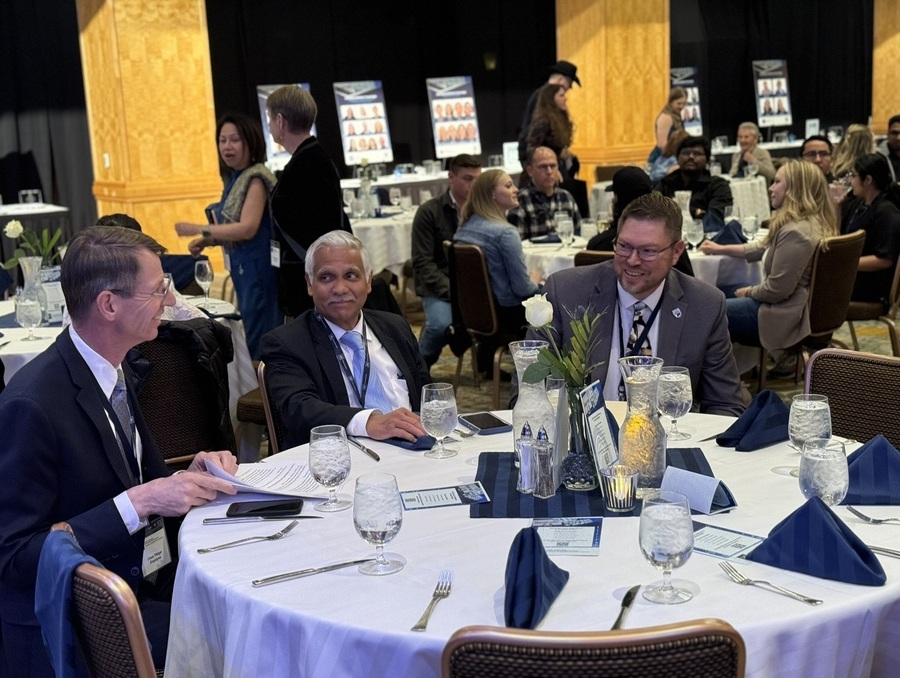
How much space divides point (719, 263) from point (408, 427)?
3.71 metres

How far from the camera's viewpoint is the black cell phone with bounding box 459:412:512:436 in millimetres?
2967

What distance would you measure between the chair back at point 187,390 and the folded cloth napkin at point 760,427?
182 cm

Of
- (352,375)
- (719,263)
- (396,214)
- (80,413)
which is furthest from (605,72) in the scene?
(80,413)

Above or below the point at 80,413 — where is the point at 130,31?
above

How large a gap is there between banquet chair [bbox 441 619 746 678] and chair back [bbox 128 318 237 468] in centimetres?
245

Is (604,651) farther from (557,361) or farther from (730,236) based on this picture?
(730,236)

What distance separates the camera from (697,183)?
7.86 m

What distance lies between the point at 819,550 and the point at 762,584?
0.12 metres

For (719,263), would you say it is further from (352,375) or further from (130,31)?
(130,31)

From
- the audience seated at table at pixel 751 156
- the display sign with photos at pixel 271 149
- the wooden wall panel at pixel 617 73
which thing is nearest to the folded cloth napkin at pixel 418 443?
the display sign with photos at pixel 271 149

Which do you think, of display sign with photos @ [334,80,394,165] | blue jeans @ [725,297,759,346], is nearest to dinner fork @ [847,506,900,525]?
blue jeans @ [725,297,759,346]

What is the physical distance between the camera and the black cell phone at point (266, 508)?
2.37 metres

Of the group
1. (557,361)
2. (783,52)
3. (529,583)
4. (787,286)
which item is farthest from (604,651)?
(783,52)

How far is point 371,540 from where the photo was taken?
204 cm
